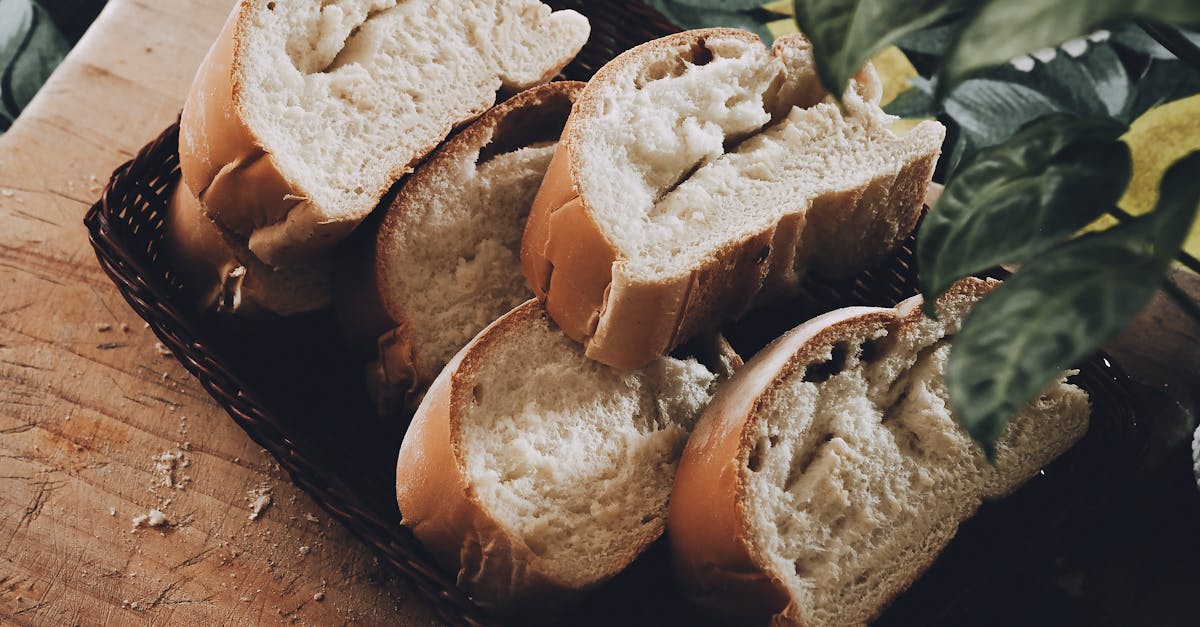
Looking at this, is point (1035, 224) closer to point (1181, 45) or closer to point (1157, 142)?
point (1181, 45)

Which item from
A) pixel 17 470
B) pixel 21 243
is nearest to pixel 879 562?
pixel 17 470

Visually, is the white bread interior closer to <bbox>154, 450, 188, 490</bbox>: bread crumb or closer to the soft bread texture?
the soft bread texture

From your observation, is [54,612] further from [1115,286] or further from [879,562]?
[1115,286]

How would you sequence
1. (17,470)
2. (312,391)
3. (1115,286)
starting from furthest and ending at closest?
(312,391), (17,470), (1115,286)

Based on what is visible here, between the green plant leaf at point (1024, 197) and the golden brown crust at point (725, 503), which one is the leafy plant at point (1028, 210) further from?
the golden brown crust at point (725, 503)

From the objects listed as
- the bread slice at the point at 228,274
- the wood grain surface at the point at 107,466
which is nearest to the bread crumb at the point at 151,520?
the wood grain surface at the point at 107,466

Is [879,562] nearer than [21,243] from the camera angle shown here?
Yes

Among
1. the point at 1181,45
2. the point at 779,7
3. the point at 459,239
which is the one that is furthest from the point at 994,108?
the point at 459,239

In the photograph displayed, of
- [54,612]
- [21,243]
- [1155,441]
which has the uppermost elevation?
[21,243]
